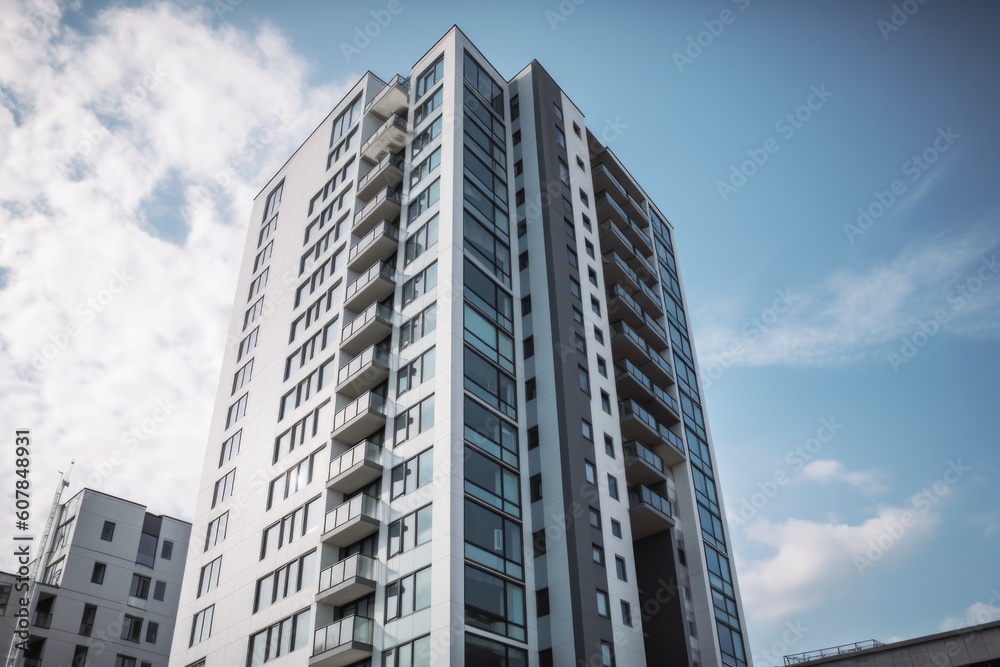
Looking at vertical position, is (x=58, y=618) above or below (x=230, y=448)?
below

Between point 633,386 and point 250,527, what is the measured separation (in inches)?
994

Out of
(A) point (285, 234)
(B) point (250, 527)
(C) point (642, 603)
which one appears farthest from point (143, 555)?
(C) point (642, 603)

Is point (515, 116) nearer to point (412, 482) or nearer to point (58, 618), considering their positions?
point (412, 482)

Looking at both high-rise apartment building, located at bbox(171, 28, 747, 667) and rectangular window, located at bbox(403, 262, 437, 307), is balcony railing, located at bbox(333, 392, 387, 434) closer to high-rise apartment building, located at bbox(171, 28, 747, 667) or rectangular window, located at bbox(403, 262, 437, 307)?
high-rise apartment building, located at bbox(171, 28, 747, 667)

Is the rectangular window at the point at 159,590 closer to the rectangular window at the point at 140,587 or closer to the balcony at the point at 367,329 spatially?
the rectangular window at the point at 140,587

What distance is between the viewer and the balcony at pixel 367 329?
4444 centimetres

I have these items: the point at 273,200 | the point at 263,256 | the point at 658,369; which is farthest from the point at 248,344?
the point at 658,369

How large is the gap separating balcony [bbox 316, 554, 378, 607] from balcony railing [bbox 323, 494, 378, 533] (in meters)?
1.99

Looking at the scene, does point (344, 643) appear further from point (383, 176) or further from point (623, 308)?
point (623, 308)

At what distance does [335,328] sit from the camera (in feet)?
160

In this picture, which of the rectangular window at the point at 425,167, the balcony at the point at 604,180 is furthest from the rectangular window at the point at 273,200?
the balcony at the point at 604,180

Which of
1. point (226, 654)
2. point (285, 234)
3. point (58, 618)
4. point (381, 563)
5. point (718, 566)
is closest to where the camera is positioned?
point (381, 563)

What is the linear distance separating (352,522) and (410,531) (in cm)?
316

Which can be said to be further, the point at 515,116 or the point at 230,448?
the point at 515,116
